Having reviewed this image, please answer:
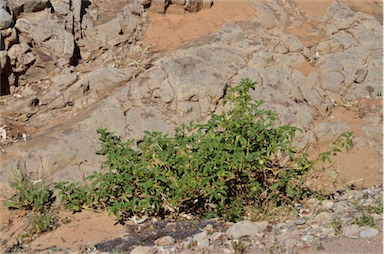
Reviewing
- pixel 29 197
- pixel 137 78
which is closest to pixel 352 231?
pixel 29 197

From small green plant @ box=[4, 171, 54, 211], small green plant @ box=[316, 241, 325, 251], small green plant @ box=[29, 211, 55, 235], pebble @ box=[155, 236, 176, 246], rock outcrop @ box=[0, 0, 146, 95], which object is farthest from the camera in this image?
rock outcrop @ box=[0, 0, 146, 95]

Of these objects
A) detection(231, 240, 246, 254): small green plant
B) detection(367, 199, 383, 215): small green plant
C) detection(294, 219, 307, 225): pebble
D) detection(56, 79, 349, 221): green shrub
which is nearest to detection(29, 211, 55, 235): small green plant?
detection(56, 79, 349, 221): green shrub

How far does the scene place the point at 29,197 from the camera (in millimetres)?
6055

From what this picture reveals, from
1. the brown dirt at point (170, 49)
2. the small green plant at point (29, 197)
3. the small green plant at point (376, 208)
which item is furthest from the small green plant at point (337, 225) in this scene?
the small green plant at point (29, 197)

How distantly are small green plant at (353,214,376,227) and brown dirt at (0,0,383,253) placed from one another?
38 cm

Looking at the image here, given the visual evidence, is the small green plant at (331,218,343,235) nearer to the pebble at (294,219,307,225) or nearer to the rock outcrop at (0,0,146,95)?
the pebble at (294,219,307,225)

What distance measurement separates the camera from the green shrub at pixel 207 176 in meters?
5.47

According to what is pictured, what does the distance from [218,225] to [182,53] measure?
12.7 ft

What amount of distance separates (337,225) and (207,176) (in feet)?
4.57

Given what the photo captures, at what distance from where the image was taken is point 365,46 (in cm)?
1027

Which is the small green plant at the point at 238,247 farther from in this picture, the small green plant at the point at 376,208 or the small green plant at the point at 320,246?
the small green plant at the point at 376,208

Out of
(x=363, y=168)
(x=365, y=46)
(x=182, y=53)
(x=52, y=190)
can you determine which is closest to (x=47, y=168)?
(x=52, y=190)

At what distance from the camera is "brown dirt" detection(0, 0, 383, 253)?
5570 mm

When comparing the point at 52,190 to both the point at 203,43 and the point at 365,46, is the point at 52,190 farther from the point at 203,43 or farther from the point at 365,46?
the point at 365,46
